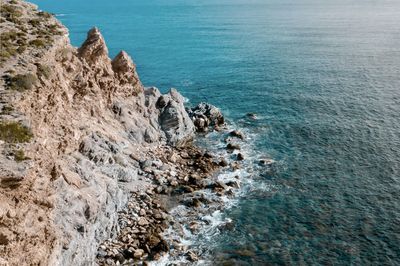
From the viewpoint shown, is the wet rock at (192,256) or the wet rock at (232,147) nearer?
the wet rock at (192,256)

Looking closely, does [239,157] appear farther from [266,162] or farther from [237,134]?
[237,134]

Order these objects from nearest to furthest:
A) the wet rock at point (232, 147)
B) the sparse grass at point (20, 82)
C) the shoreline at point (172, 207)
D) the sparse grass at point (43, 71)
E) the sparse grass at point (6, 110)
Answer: the sparse grass at point (6, 110), the sparse grass at point (20, 82), the sparse grass at point (43, 71), the shoreline at point (172, 207), the wet rock at point (232, 147)

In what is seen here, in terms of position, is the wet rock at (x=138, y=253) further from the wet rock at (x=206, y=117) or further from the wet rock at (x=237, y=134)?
the wet rock at (x=206, y=117)

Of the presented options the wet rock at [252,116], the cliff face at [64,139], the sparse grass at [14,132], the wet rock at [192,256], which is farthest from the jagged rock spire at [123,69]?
the sparse grass at [14,132]

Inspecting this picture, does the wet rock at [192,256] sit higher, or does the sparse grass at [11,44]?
the sparse grass at [11,44]

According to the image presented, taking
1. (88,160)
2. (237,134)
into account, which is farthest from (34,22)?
(237,134)

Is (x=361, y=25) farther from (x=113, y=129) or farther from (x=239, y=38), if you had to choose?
(x=113, y=129)

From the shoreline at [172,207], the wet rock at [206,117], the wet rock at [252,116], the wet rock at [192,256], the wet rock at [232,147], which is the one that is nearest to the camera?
the wet rock at [192,256]
